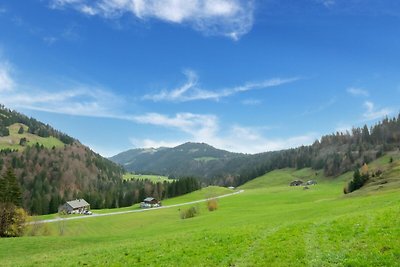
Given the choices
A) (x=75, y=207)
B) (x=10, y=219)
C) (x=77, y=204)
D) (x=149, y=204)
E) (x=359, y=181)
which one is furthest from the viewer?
(x=77, y=204)

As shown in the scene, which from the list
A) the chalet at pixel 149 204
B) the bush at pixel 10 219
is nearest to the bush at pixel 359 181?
the bush at pixel 10 219

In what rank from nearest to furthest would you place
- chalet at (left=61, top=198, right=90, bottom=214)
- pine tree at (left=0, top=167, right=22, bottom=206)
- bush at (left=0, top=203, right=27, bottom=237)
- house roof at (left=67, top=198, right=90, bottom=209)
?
1. bush at (left=0, top=203, right=27, bottom=237)
2. pine tree at (left=0, top=167, right=22, bottom=206)
3. chalet at (left=61, top=198, right=90, bottom=214)
4. house roof at (left=67, top=198, right=90, bottom=209)

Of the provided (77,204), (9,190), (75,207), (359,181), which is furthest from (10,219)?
(77,204)

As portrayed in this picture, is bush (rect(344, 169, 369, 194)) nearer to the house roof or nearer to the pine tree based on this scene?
the pine tree

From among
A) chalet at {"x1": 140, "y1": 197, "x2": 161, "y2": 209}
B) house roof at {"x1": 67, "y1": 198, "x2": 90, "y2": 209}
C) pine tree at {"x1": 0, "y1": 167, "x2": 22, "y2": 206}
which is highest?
pine tree at {"x1": 0, "y1": 167, "x2": 22, "y2": 206}

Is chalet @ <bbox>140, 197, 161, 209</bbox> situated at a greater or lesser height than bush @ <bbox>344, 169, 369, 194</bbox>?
lesser

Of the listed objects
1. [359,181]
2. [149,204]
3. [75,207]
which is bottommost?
[149,204]

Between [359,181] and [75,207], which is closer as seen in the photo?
[359,181]

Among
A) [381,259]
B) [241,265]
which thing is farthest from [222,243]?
[381,259]

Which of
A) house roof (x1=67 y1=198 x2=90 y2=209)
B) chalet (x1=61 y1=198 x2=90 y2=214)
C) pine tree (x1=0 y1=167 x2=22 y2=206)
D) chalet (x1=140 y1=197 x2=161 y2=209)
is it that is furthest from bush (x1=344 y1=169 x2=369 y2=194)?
house roof (x1=67 y1=198 x2=90 y2=209)

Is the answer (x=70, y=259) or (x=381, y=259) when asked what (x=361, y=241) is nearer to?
(x=381, y=259)

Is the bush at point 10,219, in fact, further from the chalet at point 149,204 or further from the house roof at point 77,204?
the house roof at point 77,204

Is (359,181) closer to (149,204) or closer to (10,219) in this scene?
(10,219)

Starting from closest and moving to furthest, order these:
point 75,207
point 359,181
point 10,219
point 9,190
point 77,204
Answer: point 10,219
point 9,190
point 359,181
point 75,207
point 77,204
